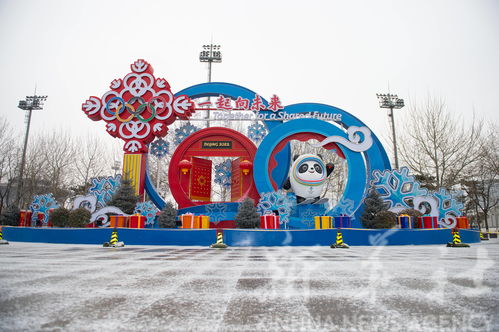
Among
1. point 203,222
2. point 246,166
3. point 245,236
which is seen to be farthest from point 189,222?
point 246,166

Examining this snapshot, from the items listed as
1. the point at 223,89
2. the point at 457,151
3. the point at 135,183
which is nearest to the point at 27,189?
the point at 135,183

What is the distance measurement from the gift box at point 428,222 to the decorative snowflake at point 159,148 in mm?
16027

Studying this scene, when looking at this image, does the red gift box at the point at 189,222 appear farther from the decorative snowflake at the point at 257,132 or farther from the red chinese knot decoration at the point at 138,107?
the decorative snowflake at the point at 257,132

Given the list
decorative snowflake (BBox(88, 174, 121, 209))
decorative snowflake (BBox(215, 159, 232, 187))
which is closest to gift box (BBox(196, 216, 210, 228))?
decorative snowflake (BBox(215, 159, 232, 187))

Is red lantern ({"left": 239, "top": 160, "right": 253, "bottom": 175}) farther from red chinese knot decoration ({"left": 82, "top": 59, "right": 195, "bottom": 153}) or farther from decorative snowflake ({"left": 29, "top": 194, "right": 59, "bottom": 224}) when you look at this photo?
decorative snowflake ({"left": 29, "top": 194, "right": 59, "bottom": 224})

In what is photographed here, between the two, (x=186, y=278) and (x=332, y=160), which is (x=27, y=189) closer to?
(x=332, y=160)

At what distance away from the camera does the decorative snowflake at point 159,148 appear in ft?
67.6

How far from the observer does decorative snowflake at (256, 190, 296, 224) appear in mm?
16333

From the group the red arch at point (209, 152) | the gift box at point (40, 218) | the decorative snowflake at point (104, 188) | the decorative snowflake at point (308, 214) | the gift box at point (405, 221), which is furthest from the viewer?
the red arch at point (209, 152)

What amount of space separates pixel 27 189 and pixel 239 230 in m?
24.3

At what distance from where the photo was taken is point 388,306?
300 cm

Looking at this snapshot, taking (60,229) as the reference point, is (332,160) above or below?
above

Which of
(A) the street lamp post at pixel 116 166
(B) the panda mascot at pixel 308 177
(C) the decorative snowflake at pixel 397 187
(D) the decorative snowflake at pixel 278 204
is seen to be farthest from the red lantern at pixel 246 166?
(A) the street lamp post at pixel 116 166

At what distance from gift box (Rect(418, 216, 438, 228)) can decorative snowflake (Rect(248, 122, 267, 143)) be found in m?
10.7
